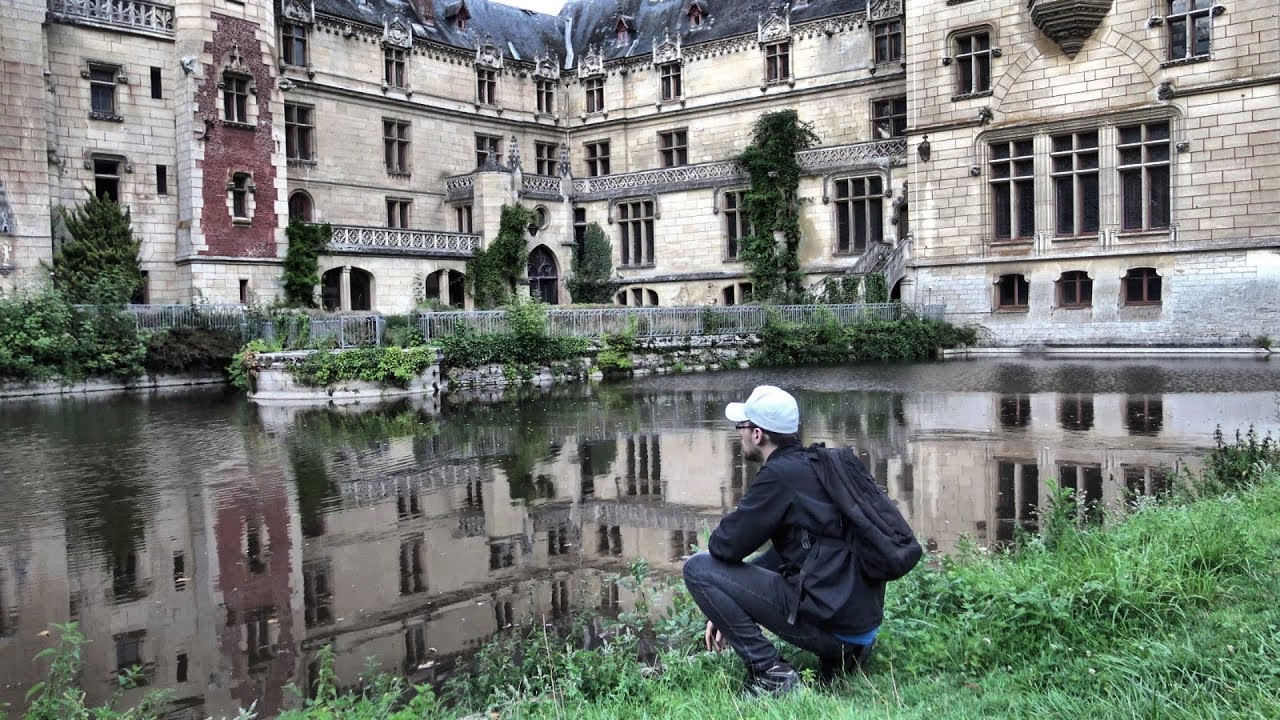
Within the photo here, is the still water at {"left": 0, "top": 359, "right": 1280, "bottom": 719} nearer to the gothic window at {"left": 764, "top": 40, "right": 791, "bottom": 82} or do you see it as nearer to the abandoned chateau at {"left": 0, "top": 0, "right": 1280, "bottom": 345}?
the abandoned chateau at {"left": 0, "top": 0, "right": 1280, "bottom": 345}

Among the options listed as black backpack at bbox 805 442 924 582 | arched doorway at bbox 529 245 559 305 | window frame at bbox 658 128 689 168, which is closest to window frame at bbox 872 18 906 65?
window frame at bbox 658 128 689 168

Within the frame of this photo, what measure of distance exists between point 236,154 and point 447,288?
8.41 meters

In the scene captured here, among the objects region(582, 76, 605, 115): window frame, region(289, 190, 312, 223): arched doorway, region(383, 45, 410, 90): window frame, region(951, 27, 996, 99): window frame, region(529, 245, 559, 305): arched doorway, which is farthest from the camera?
region(582, 76, 605, 115): window frame

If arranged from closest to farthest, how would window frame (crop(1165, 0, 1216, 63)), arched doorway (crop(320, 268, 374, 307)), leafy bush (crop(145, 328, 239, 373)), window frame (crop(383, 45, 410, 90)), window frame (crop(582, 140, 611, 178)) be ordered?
leafy bush (crop(145, 328, 239, 373)), window frame (crop(1165, 0, 1216, 63)), arched doorway (crop(320, 268, 374, 307)), window frame (crop(383, 45, 410, 90)), window frame (crop(582, 140, 611, 178))

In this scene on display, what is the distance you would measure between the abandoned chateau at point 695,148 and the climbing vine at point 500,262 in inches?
25.4

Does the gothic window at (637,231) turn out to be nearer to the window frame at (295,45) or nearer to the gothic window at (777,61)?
the gothic window at (777,61)

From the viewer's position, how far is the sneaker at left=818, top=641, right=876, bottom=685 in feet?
15.9

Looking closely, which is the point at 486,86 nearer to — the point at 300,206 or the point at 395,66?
the point at 395,66

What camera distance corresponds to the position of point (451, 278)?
3675 cm

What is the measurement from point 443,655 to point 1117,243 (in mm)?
27430

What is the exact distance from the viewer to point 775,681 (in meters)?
4.70

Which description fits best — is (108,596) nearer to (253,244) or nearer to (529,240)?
(253,244)

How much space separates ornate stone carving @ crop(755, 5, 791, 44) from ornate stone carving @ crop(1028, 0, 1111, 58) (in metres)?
10.5

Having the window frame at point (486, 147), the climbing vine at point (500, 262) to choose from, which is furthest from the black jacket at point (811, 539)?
the window frame at point (486, 147)
